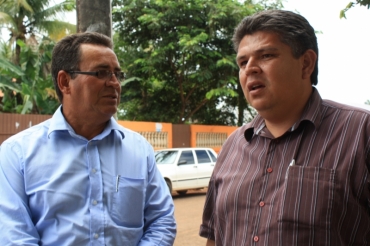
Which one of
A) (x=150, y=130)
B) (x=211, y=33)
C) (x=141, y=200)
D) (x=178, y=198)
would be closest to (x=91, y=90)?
(x=141, y=200)

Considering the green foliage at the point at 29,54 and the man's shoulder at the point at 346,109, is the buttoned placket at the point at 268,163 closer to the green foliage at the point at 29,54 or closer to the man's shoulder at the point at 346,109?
the man's shoulder at the point at 346,109

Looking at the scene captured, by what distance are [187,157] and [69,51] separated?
34.1ft

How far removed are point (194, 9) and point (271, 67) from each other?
16.0 metres

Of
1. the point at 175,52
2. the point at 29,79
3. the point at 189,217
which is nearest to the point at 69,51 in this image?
the point at 189,217

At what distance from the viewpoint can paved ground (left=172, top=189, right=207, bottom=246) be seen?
283 inches

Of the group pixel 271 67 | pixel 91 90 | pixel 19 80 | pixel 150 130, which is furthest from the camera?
pixel 150 130

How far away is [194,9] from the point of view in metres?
17.3

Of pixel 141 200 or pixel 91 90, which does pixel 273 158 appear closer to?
pixel 141 200

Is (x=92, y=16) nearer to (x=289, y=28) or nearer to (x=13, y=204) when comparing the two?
(x=13, y=204)

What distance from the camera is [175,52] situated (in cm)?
1772

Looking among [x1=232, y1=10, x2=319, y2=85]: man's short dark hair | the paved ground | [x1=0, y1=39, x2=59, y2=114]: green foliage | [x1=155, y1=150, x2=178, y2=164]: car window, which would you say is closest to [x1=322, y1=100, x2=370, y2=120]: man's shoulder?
[x1=232, y1=10, x2=319, y2=85]: man's short dark hair

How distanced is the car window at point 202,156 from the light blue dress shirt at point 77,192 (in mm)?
10577

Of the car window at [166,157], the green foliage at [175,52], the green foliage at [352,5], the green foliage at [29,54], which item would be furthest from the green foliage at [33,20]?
the green foliage at [352,5]

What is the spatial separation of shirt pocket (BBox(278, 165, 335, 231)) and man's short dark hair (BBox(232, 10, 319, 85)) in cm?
54
